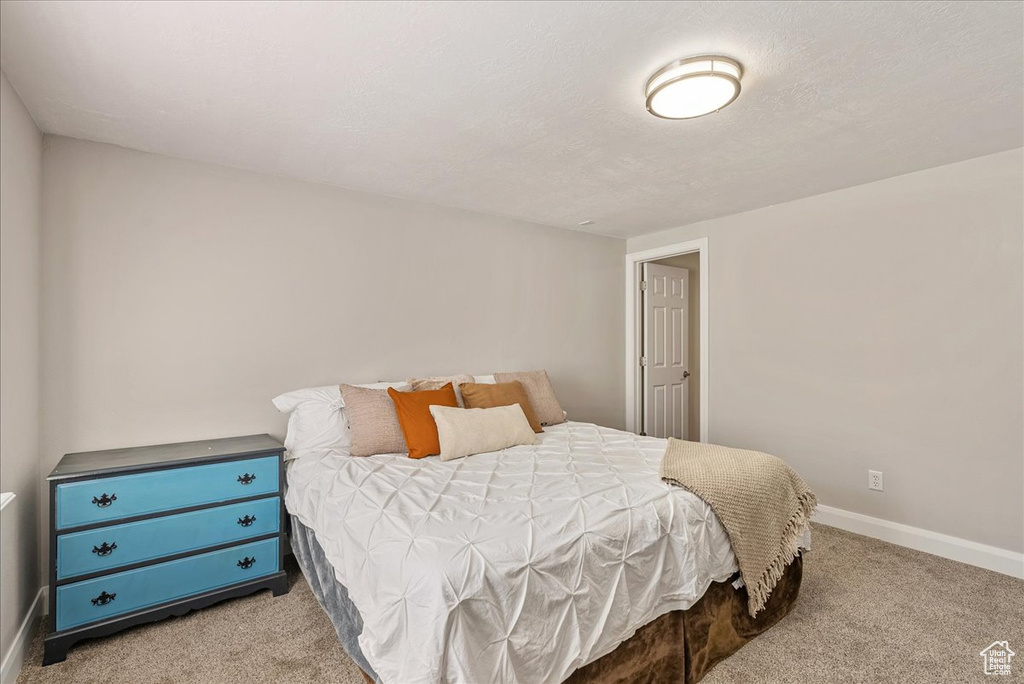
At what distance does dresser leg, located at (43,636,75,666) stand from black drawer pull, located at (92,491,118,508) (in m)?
0.50

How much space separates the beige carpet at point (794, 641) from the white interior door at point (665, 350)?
2.26m

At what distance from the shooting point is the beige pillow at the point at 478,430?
2.51 metres

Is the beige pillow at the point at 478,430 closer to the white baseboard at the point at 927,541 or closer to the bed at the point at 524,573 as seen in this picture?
the bed at the point at 524,573

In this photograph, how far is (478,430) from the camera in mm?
2604

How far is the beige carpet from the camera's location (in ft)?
6.06

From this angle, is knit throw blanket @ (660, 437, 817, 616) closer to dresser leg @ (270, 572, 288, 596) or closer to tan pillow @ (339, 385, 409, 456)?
tan pillow @ (339, 385, 409, 456)

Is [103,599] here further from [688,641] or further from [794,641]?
[794,641]

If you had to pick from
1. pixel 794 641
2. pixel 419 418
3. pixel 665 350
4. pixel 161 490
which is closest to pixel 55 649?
pixel 161 490

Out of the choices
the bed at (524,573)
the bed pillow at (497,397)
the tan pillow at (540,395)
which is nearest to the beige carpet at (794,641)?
the bed at (524,573)

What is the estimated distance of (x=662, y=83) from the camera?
1.80m

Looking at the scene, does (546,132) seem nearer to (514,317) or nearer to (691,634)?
(514,317)

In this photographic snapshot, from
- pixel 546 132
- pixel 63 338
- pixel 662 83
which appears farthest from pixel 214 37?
pixel 63 338

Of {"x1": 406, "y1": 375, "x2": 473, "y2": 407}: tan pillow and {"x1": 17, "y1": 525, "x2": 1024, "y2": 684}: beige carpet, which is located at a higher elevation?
{"x1": 406, "y1": 375, "x2": 473, "y2": 407}: tan pillow

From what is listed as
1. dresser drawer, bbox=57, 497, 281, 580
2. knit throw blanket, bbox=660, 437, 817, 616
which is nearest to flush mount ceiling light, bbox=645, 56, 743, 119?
knit throw blanket, bbox=660, 437, 817, 616
